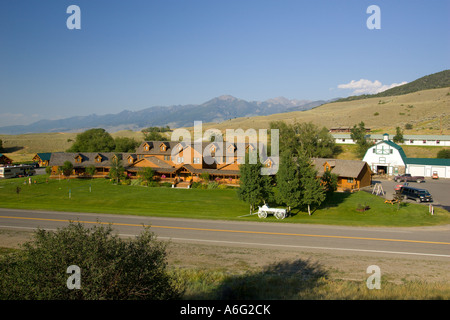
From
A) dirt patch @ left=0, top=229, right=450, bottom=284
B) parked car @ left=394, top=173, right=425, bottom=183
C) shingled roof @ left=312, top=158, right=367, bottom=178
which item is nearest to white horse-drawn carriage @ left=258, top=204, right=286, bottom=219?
dirt patch @ left=0, top=229, right=450, bottom=284

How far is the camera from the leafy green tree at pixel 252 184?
3609 centimetres

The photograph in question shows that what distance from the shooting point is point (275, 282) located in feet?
51.0

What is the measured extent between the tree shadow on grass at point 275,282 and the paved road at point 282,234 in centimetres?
346

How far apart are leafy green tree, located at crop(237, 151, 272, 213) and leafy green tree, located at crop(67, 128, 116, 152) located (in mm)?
60345

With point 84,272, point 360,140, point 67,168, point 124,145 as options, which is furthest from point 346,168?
point 124,145

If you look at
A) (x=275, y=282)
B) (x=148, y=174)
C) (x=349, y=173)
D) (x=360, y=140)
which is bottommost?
(x=275, y=282)

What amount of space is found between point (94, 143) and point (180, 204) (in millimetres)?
57848

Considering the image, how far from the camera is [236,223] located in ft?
94.0

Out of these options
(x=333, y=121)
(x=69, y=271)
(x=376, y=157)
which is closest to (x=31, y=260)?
(x=69, y=271)

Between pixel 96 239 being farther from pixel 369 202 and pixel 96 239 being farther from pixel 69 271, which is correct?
pixel 369 202

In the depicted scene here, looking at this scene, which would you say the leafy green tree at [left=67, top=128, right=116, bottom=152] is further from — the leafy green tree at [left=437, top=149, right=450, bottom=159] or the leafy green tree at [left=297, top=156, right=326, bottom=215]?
the leafy green tree at [left=437, top=149, right=450, bottom=159]

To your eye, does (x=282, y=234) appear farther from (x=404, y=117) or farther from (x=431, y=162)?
(x=404, y=117)

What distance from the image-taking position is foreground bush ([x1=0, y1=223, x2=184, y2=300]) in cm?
849

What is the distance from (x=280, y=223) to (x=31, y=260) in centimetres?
2276
